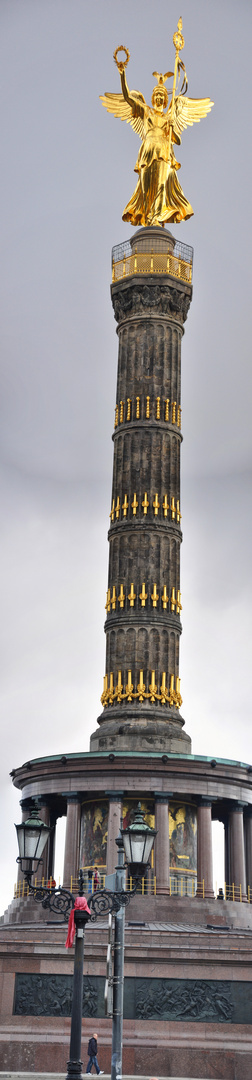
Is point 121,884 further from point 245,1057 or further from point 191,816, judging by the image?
point 191,816

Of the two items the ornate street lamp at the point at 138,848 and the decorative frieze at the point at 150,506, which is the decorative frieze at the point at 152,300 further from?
the ornate street lamp at the point at 138,848

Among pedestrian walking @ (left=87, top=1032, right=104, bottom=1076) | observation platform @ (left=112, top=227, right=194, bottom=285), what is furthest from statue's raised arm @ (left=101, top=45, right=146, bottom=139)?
pedestrian walking @ (left=87, top=1032, right=104, bottom=1076)

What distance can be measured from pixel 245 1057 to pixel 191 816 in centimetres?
1205

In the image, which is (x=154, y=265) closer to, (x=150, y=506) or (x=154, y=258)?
(x=154, y=258)

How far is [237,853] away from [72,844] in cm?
580

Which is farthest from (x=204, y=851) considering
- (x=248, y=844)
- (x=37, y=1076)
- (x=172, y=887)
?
(x=37, y=1076)

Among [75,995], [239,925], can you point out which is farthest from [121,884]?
[239,925]

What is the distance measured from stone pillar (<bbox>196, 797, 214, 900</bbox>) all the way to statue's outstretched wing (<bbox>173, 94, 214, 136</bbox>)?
28280 millimetres

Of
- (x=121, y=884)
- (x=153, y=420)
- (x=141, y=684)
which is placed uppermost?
(x=153, y=420)

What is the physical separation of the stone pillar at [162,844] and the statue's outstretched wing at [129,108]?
28.1 m

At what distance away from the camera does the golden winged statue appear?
168 ft

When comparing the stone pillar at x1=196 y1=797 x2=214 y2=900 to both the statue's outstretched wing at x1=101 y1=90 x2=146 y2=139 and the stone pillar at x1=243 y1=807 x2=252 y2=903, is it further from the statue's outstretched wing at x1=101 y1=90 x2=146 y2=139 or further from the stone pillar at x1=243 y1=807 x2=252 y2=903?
the statue's outstretched wing at x1=101 y1=90 x2=146 y2=139

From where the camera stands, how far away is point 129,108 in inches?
2047

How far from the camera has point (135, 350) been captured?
1957 inches
